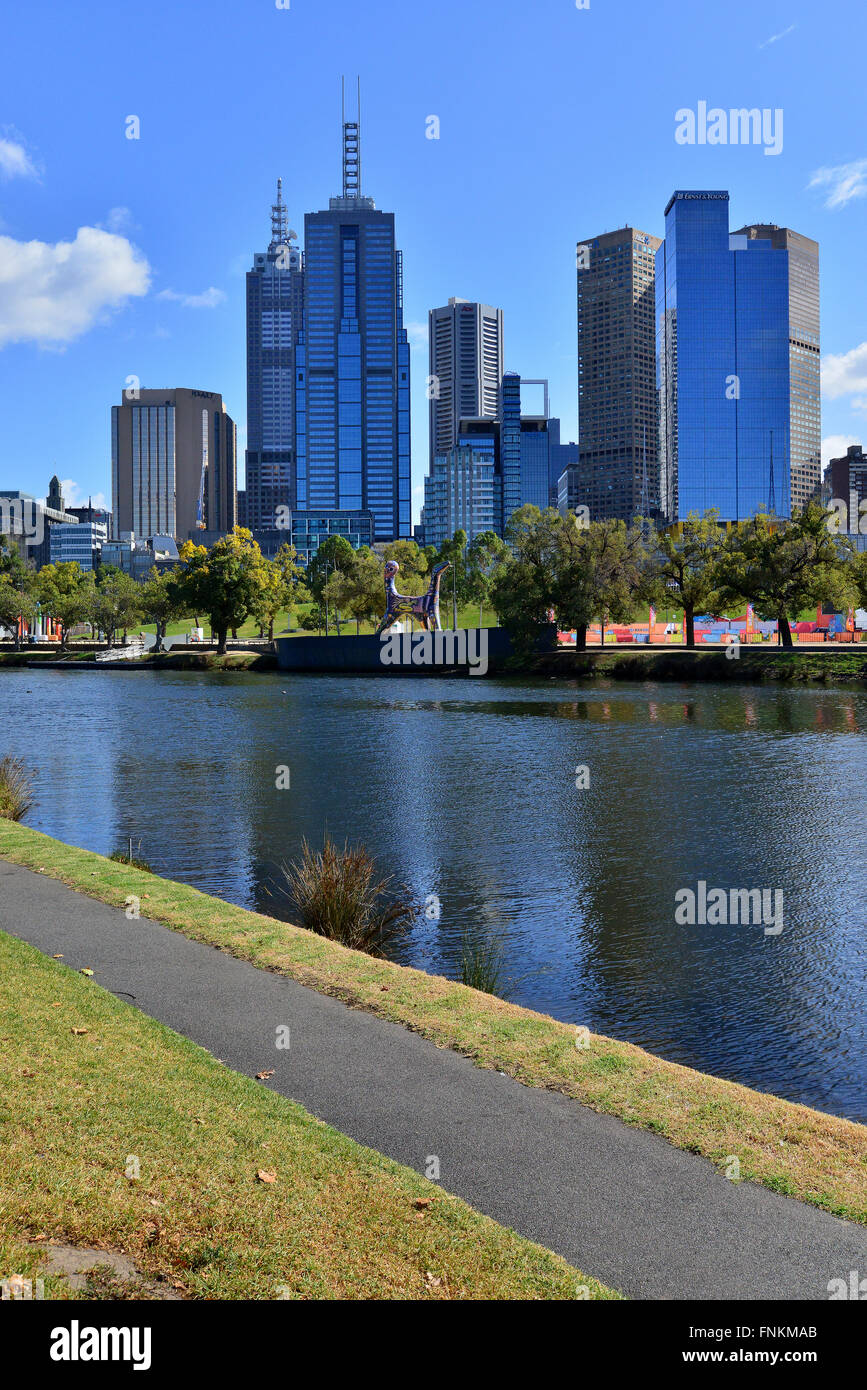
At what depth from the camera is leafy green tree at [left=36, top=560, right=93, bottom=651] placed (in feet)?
470

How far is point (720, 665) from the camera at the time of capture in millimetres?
82000

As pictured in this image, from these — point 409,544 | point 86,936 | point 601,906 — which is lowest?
point 601,906

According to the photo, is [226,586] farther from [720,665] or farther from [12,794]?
[12,794]

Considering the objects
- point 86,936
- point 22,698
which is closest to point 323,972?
point 86,936

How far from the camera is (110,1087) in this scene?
7684 mm

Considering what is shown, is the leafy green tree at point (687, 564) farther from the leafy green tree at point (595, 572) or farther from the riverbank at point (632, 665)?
the riverbank at point (632, 665)

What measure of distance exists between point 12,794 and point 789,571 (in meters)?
71.6

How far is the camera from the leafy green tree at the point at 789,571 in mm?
82688

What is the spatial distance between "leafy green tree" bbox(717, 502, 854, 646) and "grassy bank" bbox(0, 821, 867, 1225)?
77.1 m

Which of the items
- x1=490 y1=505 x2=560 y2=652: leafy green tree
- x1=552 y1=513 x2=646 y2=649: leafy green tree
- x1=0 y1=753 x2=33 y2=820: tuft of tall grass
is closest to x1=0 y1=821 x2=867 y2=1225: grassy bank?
x1=0 y1=753 x2=33 y2=820: tuft of tall grass

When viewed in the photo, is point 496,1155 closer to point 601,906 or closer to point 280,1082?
point 280,1082

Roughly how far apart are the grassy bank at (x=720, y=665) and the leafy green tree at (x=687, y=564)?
5024mm

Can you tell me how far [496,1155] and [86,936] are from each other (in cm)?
722

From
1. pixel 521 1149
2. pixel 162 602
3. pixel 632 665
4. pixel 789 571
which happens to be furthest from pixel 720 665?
pixel 162 602
